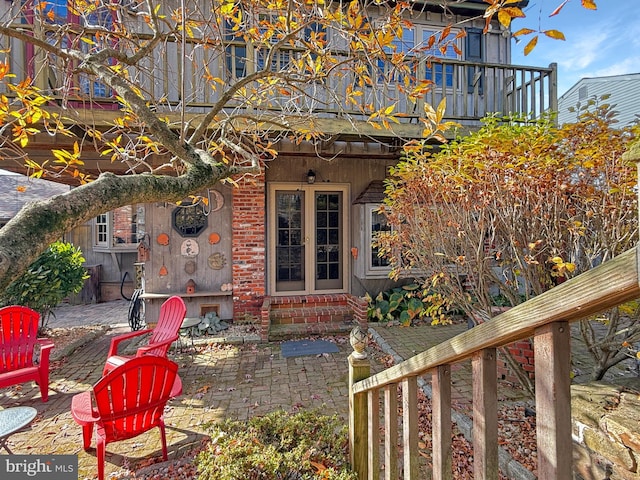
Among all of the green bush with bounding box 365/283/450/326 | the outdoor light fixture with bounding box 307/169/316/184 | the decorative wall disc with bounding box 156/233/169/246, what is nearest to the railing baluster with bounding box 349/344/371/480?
the green bush with bounding box 365/283/450/326

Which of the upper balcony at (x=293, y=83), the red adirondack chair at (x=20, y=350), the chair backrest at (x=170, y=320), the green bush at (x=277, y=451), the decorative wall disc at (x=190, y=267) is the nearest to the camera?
the green bush at (x=277, y=451)

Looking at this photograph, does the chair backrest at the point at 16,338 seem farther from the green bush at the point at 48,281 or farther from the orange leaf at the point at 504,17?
the orange leaf at the point at 504,17

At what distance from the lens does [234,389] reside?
12.8 feet

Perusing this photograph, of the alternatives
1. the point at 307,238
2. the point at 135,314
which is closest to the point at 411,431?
the point at 307,238

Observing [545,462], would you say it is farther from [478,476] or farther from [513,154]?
[513,154]

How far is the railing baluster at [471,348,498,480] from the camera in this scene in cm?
100

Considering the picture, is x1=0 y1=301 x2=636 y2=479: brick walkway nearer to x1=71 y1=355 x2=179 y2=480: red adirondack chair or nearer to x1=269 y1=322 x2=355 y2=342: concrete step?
x1=269 y1=322 x2=355 y2=342: concrete step

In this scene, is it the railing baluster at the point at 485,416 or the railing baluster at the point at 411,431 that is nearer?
the railing baluster at the point at 485,416

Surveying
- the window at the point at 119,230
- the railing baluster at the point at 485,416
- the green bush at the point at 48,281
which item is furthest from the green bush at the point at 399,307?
the window at the point at 119,230

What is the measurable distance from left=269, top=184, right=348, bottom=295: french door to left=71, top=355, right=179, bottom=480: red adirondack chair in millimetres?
3772

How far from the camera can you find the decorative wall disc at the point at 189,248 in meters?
6.02

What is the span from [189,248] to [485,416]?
19.2 feet

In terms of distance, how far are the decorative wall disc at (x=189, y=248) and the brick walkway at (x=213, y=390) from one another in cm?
178

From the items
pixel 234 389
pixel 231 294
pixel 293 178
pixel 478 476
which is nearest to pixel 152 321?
pixel 231 294
